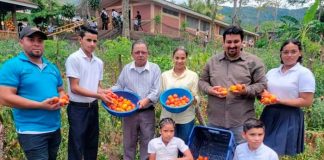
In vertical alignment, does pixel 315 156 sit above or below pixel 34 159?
below

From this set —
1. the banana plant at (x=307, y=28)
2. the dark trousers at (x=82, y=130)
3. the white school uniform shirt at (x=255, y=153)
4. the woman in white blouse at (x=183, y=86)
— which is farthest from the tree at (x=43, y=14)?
the white school uniform shirt at (x=255, y=153)

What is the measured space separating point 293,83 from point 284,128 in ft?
1.38

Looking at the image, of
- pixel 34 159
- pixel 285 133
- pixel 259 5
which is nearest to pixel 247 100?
pixel 285 133

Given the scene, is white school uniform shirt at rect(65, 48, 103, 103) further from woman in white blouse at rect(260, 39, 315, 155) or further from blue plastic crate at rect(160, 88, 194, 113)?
woman in white blouse at rect(260, 39, 315, 155)

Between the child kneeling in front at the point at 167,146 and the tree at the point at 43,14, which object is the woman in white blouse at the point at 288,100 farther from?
the tree at the point at 43,14

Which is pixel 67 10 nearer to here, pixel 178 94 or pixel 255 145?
pixel 178 94

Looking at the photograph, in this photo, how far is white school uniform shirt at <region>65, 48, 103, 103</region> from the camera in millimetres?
3291

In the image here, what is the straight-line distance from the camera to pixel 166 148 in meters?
3.34

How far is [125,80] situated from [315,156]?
104 inches

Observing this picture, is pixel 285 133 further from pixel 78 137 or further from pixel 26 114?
pixel 26 114

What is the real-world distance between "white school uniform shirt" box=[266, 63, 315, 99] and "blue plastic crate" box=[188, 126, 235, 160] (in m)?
0.69

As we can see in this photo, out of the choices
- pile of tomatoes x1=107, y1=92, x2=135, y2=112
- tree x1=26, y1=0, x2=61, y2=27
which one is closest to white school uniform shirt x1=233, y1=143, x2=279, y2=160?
pile of tomatoes x1=107, y1=92, x2=135, y2=112

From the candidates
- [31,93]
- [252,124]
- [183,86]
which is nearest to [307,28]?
[183,86]

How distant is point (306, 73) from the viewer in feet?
9.57
